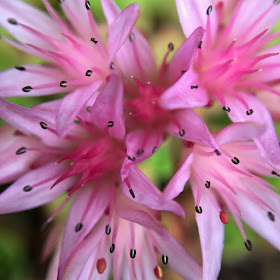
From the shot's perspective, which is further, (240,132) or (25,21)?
(25,21)

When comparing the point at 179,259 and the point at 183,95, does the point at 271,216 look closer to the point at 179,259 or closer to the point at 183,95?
the point at 179,259

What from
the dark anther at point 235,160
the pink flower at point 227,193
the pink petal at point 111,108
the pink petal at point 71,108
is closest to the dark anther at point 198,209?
the pink flower at point 227,193

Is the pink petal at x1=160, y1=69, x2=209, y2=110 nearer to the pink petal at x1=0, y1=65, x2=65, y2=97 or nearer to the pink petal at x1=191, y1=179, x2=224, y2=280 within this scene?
the pink petal at x1=191, y1=179, x2=224, y2=280

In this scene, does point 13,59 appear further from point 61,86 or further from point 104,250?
point 104,250

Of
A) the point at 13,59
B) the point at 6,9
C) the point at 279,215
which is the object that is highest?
the point at 6,9

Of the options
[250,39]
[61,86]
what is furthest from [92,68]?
[250,39]

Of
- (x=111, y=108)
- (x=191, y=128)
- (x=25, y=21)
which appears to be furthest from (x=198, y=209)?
(x=25, y=21)

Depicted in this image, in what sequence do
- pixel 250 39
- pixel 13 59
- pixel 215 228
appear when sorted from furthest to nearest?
pixel 13 59, pixel 250 39, pixel 215 228
